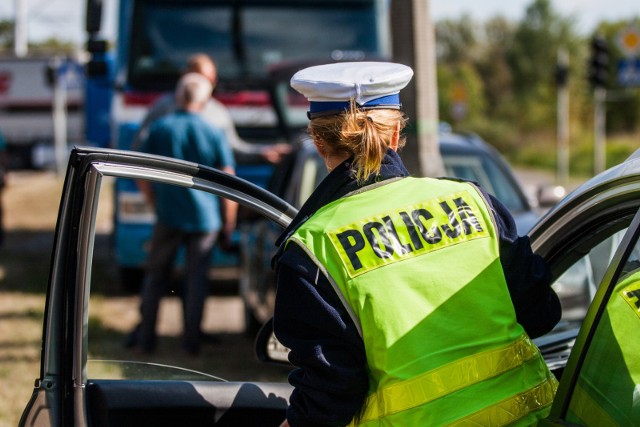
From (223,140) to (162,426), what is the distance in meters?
4.15

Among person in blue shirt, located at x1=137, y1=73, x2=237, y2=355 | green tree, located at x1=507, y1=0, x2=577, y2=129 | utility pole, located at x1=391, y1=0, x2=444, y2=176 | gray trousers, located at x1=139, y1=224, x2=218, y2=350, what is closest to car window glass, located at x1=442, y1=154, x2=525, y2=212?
utility pole, located at x1=391, y1=0, x2=444, y2=176

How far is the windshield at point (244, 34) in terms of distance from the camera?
9.62 meters

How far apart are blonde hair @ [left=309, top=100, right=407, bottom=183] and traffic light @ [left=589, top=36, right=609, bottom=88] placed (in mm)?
22102

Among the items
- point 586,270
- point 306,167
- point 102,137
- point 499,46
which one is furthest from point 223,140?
point 499,46

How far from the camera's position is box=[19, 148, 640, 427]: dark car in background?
81.3 inches

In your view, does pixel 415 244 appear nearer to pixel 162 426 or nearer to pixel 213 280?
pixel 162 426

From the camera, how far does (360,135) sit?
7.23ft

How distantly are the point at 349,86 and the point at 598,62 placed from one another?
A: 2219 cm

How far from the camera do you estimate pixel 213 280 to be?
1102 cm

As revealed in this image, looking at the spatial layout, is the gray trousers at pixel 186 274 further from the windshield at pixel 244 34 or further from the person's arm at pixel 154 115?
the windshield at pixel 244 34

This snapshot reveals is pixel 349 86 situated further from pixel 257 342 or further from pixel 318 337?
pixel 257 342

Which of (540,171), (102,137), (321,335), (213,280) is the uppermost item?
(321,335)

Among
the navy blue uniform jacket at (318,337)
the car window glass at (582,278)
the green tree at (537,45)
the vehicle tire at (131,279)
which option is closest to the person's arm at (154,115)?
the vehicle tire at (131,279)

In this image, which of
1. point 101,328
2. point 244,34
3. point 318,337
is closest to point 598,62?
point 244,34
